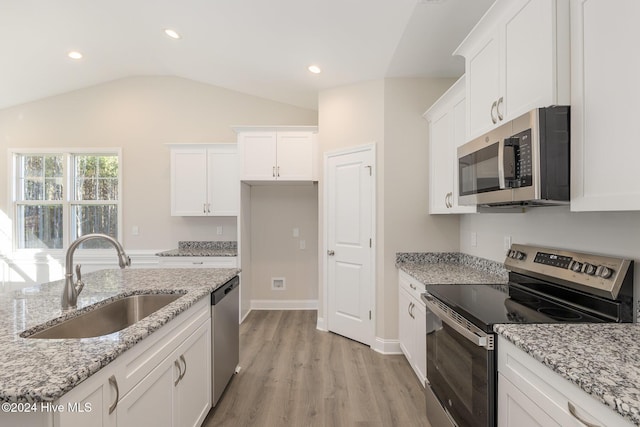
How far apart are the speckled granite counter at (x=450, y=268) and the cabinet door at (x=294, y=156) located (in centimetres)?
156

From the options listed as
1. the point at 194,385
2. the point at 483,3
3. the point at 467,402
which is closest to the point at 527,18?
the point at 483,3

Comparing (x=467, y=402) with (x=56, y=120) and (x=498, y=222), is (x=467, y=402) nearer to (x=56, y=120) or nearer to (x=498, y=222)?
(x=498, y=222)

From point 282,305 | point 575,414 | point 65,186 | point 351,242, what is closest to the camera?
point 575,414

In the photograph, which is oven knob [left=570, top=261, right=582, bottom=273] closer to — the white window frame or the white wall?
the white wall

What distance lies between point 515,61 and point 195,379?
2384 millimetres

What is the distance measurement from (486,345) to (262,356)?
7.24ft

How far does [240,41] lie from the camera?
9.77ft

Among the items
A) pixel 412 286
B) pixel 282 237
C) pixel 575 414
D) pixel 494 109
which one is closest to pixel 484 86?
pixel 494 109

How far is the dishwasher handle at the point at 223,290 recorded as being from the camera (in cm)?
203

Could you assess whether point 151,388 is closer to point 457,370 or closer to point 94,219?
point 457,370

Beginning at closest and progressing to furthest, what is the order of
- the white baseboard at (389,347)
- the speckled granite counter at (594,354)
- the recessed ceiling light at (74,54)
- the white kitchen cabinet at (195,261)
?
the speckled granite counter at (594,354) < the white baseboard at (389,347) < the recessed ceiling light at (74,54) < the white kitchen cabinet at (195,261)

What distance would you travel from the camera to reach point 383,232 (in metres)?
3.00

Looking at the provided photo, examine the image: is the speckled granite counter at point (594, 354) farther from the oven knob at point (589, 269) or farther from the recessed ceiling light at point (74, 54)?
the recessed ceiling light at point (74, 54)

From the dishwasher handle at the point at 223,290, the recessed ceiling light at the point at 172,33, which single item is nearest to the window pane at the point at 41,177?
the recessed ceiling light at the point at 172,33
